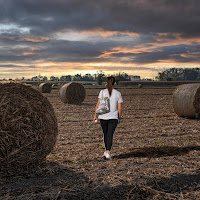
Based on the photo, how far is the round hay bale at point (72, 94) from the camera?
70.2 ft

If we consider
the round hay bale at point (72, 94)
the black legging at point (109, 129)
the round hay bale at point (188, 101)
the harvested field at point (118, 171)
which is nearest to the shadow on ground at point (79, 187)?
the harvested field at point (118, 171)

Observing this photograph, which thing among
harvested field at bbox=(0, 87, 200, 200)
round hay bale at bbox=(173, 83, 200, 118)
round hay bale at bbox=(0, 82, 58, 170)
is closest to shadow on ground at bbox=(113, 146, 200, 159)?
harvested field at bbox=(0, 87, 200, 200)

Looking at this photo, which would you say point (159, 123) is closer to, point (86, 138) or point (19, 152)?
point (86, 138)

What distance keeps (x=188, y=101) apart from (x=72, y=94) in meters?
10.7

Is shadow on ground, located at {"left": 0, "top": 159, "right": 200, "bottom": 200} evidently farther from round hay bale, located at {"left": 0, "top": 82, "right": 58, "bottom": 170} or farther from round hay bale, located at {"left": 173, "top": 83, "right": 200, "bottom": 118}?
round hay bale, located at {"left": 173, "top": 83, "right": 200, "bottom": 118}

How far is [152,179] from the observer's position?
211 inches

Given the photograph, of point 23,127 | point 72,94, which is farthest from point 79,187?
point 72,94

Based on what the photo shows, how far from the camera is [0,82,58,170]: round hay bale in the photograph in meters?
5.77

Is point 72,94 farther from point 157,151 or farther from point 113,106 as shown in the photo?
point 113,106

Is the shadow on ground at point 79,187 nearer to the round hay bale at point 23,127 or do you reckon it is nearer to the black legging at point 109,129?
the round hay bale at point 23,127

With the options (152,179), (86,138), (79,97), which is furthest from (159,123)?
(79,97)

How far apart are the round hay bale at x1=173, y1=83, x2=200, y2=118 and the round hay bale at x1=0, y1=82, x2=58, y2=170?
9423 millimetres

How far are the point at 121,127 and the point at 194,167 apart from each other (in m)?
5.15

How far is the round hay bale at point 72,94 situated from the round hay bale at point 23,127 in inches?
590
